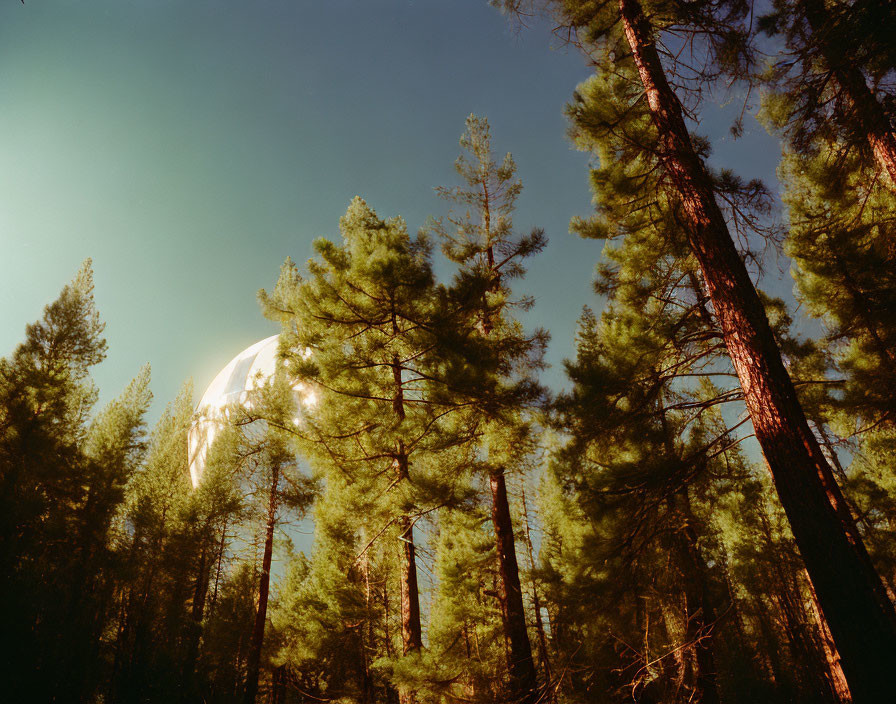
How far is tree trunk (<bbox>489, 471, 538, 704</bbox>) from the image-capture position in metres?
5.90

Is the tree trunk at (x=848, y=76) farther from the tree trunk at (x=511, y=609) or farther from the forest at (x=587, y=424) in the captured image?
the tree trunk at (x=511, y=609)

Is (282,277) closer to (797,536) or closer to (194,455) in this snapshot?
(797,536)

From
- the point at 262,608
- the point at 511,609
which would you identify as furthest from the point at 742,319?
the point at 262,608

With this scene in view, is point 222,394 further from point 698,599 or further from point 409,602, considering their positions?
point 698,599

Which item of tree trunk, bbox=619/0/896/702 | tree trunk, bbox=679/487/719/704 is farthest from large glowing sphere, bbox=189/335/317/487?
tree trunk, bbox=619/0/896/702

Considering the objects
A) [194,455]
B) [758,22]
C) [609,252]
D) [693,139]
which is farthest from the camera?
[194,455]

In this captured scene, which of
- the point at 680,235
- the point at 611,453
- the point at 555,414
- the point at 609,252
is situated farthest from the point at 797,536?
the point at 609,252

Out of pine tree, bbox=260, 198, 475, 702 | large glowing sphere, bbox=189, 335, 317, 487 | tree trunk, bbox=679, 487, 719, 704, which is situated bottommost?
tree trunk, bbox=679, 487, 719, 704

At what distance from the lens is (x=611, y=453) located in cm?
587

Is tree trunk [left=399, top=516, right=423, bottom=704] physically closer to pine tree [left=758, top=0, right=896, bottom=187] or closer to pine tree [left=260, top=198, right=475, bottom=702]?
pine tree [left=260, top=198, right=475, bottom=702]

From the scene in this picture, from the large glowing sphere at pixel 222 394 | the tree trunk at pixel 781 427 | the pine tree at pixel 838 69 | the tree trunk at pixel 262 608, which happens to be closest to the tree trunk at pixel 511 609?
the tree trunk at pixel 781 427

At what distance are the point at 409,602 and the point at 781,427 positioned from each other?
6344mm

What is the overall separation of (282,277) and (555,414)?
840cm

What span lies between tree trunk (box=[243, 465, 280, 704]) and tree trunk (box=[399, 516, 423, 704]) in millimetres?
5035
